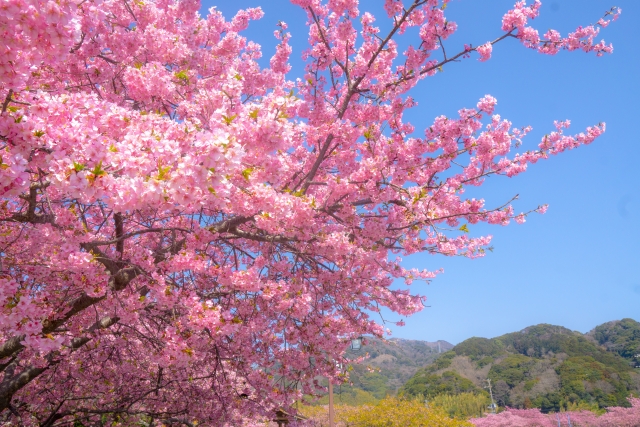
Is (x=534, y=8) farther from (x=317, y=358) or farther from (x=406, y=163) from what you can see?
(x=317, y=358)

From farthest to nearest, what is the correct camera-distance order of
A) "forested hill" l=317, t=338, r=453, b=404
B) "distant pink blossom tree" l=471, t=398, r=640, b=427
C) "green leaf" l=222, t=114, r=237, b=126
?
"forested hill" l=317, t=338, r=453, b=404 < "distant pink blossom tree" l=471, t=398, r=640, b=427 < "green leaf" l=222, t=114, r=237, b=126

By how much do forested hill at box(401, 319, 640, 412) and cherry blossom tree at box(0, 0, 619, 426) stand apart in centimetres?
5607

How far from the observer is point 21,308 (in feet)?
10.0

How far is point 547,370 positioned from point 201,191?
7232 cm

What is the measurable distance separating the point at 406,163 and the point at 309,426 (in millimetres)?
6512

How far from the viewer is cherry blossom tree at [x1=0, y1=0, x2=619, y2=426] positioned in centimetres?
250

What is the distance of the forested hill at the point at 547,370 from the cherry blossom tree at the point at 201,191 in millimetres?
56067

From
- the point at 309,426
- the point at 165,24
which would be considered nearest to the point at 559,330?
the point at 309,426

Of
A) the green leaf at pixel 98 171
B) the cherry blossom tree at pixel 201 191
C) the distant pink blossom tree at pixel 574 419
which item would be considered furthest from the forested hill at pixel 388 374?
the green leaf at pixel 98 171

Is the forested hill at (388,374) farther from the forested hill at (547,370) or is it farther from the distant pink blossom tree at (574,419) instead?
the distant pink blossom tree at (574,419)

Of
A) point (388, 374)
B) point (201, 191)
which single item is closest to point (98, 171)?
point (201, 191)

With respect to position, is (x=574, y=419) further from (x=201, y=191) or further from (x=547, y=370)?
(x=201, y=191)

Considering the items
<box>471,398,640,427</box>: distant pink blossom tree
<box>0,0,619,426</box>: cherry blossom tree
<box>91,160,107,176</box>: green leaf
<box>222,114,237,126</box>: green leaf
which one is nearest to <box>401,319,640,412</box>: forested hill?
<box>471,398,640,427</box>: distant pink blossom tree

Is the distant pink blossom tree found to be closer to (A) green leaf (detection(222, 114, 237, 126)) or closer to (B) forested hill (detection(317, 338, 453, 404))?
(B) forested hill (detection(317, 338, 453, 404))
